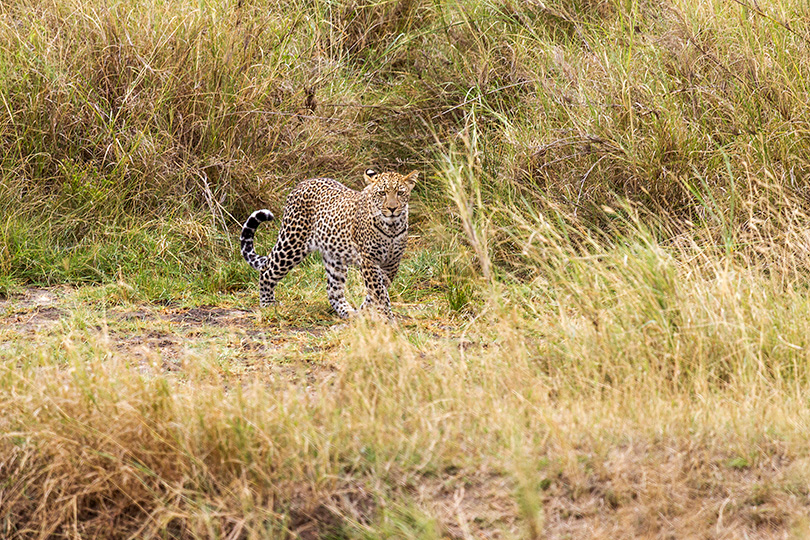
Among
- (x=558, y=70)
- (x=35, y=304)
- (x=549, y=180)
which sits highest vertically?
(x=558, y=70)

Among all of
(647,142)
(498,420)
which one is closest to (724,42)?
(647,142)

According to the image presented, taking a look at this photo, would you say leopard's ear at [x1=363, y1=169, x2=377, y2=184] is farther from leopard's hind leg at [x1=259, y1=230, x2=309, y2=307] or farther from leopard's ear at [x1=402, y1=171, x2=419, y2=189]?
leopard's hind leg at [x1=259, y1=230, x2=309, y2=307]

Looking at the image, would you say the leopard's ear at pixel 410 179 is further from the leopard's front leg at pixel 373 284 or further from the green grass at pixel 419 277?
the leopard's front leg at pixel 373 284

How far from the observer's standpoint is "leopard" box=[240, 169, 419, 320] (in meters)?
5.86

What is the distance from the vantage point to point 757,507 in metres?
3.02

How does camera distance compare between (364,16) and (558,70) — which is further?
(364,16)

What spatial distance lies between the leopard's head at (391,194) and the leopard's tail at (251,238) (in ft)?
2.76

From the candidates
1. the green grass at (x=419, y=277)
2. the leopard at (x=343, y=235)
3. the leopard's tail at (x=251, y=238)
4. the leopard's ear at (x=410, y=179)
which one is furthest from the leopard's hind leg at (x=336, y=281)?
the leopard's ear at (x=410, y=179)

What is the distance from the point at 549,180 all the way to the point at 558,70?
1.02 meters

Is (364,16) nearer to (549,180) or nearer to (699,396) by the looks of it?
(549,180)

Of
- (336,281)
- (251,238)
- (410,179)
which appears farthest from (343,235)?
(251,238)

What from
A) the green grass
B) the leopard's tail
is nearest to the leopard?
the leopard's tail

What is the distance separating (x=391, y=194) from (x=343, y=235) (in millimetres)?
474

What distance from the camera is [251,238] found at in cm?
652
